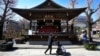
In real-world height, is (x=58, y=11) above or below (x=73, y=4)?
below

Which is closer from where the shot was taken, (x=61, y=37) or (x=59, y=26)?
(x=61, y=37)

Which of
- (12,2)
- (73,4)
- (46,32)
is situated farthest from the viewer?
(73,4)

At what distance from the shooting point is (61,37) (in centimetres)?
2559

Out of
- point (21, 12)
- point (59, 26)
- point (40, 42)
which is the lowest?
point (40, 42)

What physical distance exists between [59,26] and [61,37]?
4281mm

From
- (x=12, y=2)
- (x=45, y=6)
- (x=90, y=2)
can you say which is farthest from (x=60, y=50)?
(x=12, y=2)

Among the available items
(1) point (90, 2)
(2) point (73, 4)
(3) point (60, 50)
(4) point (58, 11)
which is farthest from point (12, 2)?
(3) point (60, 50)

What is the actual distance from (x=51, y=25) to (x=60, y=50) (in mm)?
12951

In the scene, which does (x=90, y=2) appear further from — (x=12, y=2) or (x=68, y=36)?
(x=12, y=2)

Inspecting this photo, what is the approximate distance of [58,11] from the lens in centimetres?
2472

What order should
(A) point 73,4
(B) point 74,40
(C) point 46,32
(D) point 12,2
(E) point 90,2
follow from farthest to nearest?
1. (A) point 73,4
2. (D) point 12,2
3. (E) point 90,2
4. (B) point 74,40
5. (C) point 46,32

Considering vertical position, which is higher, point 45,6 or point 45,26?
point 45,6

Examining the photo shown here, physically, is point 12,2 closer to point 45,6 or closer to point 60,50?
point 45,6

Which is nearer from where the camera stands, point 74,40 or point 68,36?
point 68,36
